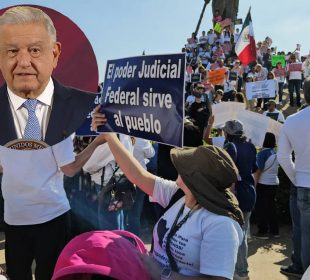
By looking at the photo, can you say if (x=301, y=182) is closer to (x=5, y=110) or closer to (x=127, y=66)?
(x=127, y=66)

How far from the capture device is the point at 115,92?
2.03m

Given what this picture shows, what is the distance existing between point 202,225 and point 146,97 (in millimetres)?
637

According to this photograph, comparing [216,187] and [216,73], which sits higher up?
[216,73]

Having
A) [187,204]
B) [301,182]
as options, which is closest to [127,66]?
[187,204]

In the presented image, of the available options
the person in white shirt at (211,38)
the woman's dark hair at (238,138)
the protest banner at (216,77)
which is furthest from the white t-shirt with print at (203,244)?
→ the person in white shirt at (211,38)

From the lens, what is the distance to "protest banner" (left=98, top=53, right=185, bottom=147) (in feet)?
5.78

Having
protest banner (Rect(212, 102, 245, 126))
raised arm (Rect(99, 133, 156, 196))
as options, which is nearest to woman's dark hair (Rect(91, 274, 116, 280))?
raised arm (Rect(99, 133, 156, 196))

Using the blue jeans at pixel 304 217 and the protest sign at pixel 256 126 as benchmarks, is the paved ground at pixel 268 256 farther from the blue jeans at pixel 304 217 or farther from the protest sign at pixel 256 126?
the protest sign at pixel 256 126

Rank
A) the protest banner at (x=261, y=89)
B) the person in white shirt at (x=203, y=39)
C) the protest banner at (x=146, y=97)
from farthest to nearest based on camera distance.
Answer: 1. the person in white shirt at (x=203, y=39)
2. the protest banner at (x=261, y=89)
3. the protest banner at (x=146, y=97)

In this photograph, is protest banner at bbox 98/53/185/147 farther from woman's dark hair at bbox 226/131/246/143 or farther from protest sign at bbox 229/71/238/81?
protest sign at bbox 229/71/238/81

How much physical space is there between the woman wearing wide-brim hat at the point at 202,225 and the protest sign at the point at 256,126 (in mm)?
3737

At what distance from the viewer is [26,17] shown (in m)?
1.46

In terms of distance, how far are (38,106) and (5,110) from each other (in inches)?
4.9

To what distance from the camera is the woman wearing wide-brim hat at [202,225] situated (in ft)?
4.82
